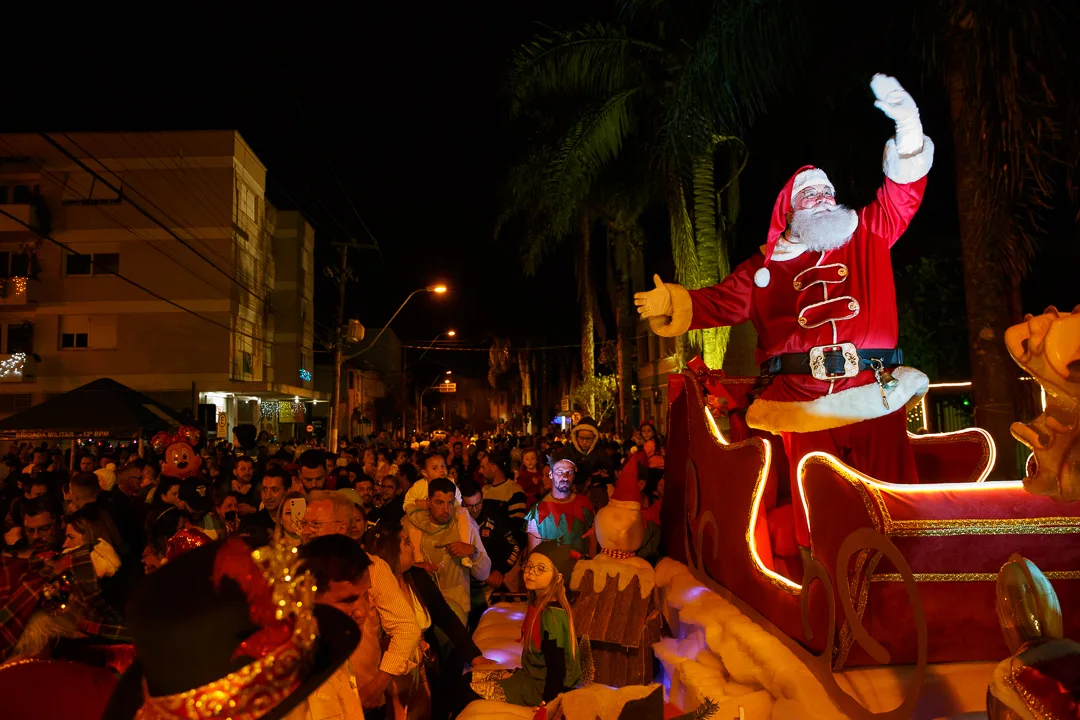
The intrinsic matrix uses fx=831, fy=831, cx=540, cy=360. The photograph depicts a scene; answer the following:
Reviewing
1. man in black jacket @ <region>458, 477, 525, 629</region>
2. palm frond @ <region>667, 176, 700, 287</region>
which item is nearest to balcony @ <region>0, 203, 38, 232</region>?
palm frond @ <region>667, 176, 700, 287</region>

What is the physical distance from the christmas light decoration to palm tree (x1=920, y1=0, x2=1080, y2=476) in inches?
1316

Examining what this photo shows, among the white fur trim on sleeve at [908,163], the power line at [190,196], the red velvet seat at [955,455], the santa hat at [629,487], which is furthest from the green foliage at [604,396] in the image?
the white fur trim on sleeve at [908,163]

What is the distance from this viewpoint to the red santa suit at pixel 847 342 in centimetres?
420

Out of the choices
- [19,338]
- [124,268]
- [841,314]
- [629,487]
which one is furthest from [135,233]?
[841,314]

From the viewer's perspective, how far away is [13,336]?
3152 cm

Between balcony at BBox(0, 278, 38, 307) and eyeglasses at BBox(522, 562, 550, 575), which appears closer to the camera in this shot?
eyeglasses at BBox(522, 562, 550, 575)

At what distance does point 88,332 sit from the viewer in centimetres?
3228

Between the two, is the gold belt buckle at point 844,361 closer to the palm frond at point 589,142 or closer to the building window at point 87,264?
the palm frond at point 589,142

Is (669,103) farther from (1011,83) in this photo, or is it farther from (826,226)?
(826,226)

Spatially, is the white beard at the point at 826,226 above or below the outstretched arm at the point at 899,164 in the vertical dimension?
below

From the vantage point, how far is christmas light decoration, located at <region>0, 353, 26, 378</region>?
30906 mm

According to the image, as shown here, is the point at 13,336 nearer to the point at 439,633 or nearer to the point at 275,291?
the point at 275,291

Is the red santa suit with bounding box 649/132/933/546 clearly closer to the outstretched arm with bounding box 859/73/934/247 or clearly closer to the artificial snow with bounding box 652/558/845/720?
the outstretched arm with bounding box 859/73/934/247

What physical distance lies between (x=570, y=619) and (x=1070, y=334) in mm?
3425
